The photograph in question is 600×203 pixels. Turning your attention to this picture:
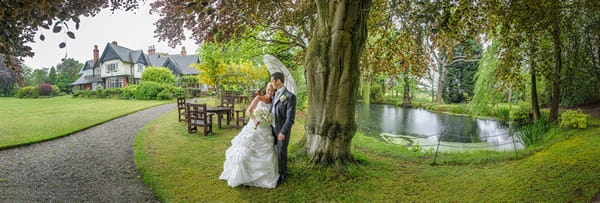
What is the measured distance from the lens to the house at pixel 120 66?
118ft

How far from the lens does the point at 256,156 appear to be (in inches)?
176

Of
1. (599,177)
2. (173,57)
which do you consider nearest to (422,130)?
(599,177)

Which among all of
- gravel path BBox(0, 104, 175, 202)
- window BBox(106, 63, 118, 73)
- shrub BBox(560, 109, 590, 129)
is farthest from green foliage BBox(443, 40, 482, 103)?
window BBox(106, 63, 118, 73)

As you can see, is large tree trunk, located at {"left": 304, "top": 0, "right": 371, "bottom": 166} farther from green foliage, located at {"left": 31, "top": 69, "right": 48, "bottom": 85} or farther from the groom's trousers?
green foliage, located at {"left": 31, "top": 69, "right": 48, "bottom": 85}

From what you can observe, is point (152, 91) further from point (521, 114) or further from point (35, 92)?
point (521, 114)

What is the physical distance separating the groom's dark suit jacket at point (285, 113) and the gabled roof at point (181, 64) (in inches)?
1474

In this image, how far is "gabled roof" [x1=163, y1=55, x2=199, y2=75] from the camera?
39.0 meters

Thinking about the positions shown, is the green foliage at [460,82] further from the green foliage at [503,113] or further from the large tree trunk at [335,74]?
the large tree trunk at [335,74]

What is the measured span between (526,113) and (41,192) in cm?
1786

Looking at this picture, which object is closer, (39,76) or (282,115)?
(282,115)

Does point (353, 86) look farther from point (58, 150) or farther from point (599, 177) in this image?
point (58, 150)

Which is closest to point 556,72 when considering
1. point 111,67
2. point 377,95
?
point 377,95

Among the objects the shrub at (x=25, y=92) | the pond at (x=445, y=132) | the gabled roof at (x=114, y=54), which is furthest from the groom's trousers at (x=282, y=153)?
the gabled roof at (x=114, y=54)

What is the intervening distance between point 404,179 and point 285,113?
2488 millimetres
